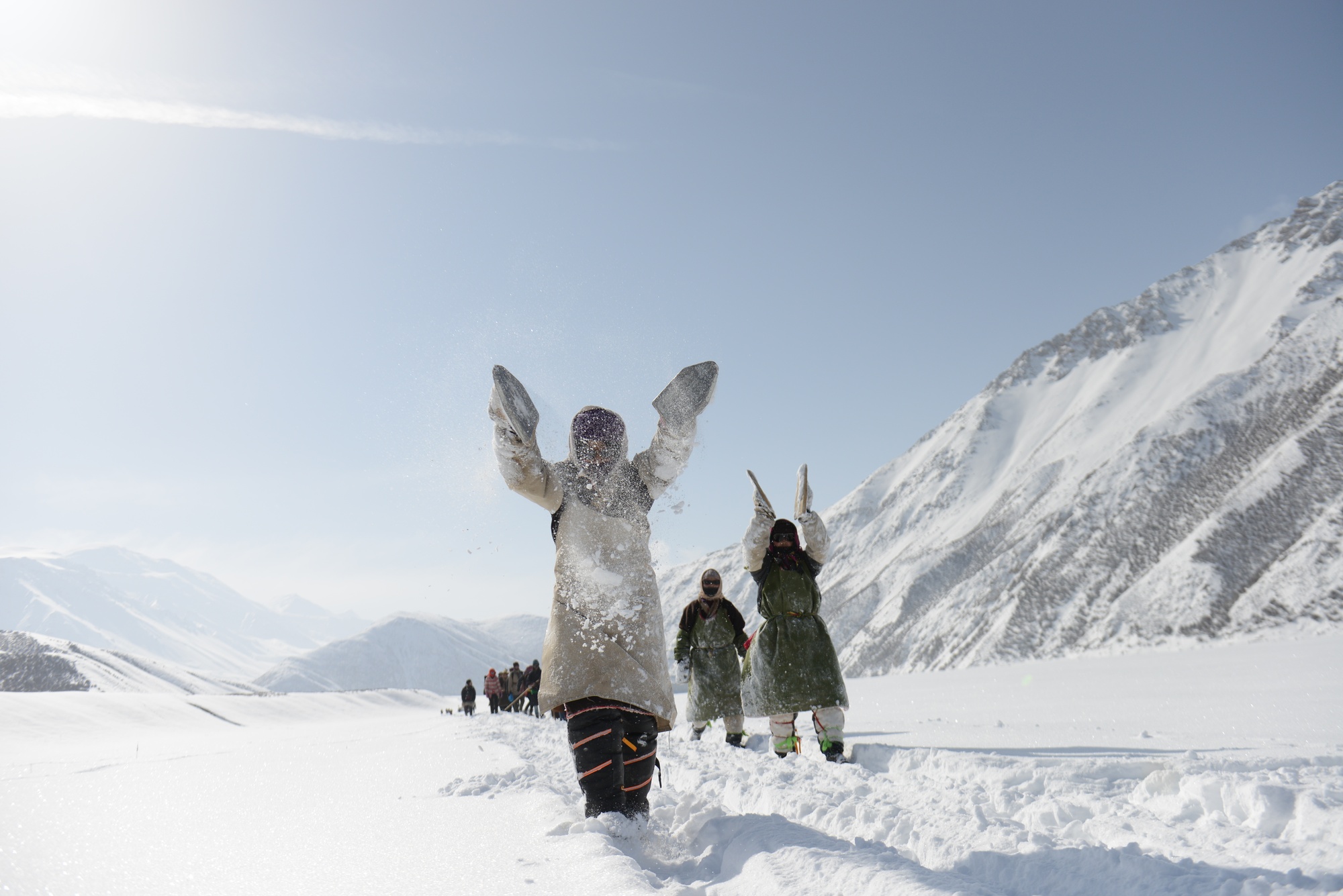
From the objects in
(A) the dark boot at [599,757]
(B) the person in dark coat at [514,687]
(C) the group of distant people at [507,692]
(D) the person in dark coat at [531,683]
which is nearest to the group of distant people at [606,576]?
(A) the dark boot at [599,757]

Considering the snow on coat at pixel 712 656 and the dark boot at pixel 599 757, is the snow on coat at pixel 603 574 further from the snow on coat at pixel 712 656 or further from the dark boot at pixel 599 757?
the snow on coat at pixel 712 656

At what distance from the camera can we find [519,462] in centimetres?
303

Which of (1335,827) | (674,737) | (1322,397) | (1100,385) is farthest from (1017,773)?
(1100,385)

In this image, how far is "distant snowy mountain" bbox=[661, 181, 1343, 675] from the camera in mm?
48500

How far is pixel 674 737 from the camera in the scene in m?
7.39

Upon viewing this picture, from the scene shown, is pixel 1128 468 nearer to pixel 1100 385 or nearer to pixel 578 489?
pixel 1100 385

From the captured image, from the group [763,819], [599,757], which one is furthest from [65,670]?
[763,819]

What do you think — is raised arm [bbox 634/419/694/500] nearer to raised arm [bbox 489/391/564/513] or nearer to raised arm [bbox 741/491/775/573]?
raised arm [bbox 489/391/564/513]

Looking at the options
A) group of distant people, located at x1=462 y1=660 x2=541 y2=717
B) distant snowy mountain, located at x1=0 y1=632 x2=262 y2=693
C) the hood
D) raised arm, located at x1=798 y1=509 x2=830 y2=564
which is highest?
distant snowy mountain, located at x1=0 y1=632 x2=262 y2=693

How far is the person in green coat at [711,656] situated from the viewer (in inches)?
271

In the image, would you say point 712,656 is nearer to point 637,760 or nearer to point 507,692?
point 637,760

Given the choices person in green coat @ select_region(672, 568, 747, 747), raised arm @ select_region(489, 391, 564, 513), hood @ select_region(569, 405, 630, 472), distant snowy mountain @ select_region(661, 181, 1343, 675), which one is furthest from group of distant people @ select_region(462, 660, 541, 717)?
distant snowy mountain @ select_region(661, 181, 1343, 675)

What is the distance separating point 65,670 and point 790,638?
92.5 m

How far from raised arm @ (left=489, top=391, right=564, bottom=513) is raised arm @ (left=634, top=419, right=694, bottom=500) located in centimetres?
47
